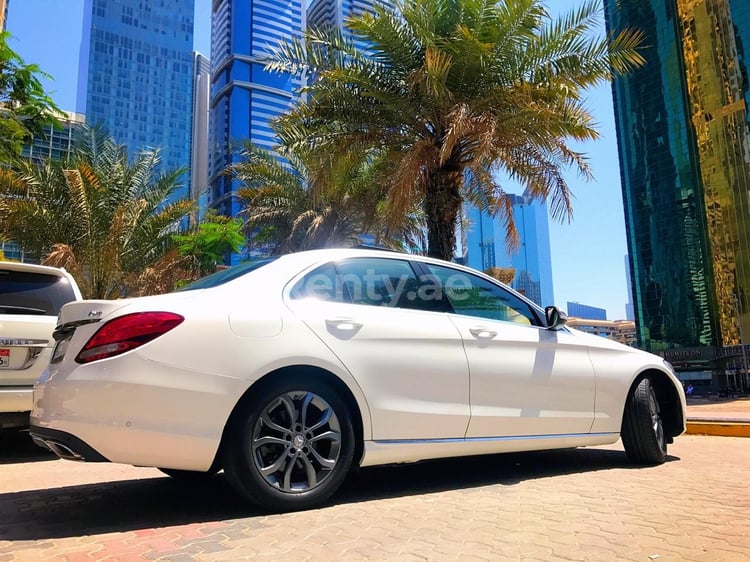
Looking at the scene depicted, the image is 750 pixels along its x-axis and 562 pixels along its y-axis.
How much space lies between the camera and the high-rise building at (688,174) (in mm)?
60281

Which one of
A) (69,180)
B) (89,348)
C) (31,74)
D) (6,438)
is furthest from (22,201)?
(89,348)

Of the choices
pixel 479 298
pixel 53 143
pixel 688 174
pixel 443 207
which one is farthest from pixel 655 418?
pixel 688 174

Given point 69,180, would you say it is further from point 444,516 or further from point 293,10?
point 293,10

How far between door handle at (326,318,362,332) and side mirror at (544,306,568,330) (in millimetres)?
1845

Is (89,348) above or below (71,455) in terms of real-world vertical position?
above

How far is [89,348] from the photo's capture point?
10.4ft

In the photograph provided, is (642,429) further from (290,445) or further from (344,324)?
(290,445)

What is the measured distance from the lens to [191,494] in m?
4.02

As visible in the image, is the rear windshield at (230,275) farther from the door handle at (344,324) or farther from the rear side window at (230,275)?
the door handle at (344,324)

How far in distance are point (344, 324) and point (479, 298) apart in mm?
1809

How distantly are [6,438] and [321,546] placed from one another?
7683 millimetres

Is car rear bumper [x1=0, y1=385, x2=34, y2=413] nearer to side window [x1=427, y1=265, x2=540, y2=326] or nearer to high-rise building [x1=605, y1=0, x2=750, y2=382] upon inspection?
side window [x1=427, y1=265, x2=540, y2=326]

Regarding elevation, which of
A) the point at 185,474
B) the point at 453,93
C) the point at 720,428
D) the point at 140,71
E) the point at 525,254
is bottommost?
the point at 720,428

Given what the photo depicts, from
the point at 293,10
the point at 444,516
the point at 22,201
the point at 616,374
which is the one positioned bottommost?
the point at 444,516
